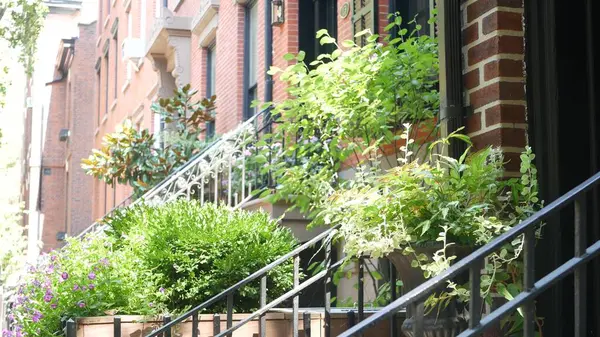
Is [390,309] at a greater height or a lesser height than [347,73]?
lesser

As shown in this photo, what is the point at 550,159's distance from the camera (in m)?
4.12

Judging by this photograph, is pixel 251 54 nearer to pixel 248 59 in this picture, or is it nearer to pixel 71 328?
pixel 248 59

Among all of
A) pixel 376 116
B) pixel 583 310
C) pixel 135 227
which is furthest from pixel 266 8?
pixel 583 310

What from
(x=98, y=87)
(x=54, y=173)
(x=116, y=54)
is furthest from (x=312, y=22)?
(x=54, y=173)

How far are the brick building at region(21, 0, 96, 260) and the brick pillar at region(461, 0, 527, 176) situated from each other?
2782cm

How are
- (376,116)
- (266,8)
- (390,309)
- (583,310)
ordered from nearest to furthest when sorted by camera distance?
1. (390,309)
2. (583,310)
3. (376,116)
4. (266,8)

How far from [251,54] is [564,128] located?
1033 cm

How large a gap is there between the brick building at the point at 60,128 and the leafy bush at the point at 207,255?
24309mm

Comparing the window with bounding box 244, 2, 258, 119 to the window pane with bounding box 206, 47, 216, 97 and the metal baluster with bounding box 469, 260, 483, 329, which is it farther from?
the metal baluster with bounding box 469, 260, 483, 329

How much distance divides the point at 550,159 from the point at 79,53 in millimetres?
33375

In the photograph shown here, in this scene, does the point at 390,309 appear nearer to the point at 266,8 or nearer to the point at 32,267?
the point at 32,267

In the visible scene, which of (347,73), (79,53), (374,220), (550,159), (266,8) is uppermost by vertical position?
(79,53)

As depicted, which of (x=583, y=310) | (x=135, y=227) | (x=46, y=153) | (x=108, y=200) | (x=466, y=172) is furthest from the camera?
(x=46, y=153)

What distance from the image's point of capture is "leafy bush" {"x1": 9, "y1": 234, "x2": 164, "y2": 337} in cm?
670
